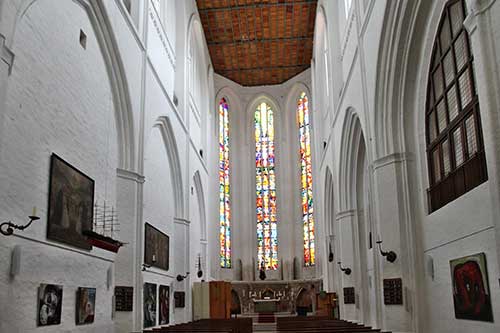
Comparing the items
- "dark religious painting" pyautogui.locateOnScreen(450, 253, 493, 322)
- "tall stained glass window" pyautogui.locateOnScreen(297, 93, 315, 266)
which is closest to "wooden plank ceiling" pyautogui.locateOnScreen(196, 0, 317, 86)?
"tall stained glass window" pyautogui.locateOnScreen(297, 93, 315, 266)

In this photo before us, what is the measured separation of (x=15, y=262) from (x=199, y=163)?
18583 mm

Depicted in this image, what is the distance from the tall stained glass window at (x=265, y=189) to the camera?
3338 centimetres

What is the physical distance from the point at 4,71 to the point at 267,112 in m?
28.3

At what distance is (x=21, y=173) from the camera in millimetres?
8781

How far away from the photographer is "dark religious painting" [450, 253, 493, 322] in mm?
8875

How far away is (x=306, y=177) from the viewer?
33.5 m

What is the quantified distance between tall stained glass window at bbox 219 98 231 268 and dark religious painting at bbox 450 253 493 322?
2313cm

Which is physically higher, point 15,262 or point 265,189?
point 265,189

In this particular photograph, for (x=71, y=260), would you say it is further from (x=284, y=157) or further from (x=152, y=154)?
(x=284, y=157)

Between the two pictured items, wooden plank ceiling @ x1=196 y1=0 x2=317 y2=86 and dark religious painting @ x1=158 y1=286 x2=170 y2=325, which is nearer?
dark religious painting @ x1=158 y1=286 x2=170 y2=325

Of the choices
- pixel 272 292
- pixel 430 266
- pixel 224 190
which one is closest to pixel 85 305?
pixel 430 266

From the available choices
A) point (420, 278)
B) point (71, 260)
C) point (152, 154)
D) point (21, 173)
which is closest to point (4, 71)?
point (21, 173)

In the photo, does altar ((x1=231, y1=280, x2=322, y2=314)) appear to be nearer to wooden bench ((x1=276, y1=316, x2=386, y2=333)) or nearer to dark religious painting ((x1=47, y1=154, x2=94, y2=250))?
wooden bench ((x1=276, y1=316, x2=386, y2=333))

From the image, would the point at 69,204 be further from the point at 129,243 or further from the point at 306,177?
the point at 306,177
